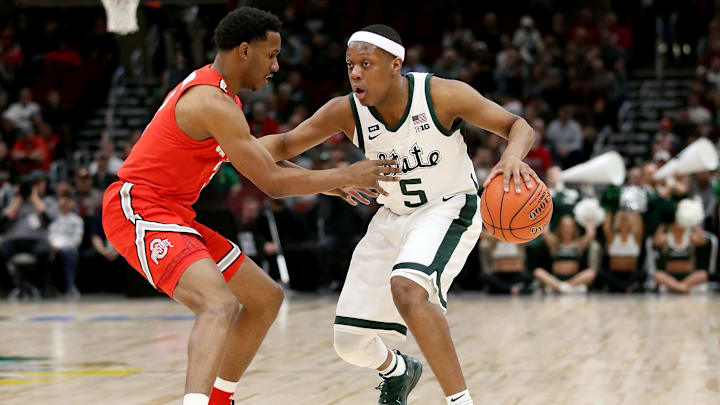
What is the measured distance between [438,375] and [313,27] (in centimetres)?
1522

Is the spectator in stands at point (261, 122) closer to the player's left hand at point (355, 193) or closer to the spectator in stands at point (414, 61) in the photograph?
the spectator in stands at point (414, 61)

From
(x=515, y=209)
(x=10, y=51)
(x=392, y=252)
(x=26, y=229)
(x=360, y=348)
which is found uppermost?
(x=10, y=51)

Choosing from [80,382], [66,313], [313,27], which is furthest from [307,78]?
[80,382]

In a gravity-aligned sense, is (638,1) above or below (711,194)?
above

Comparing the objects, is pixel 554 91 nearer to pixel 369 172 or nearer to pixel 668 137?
pixel 668 137

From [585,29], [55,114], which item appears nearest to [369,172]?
[585,29]

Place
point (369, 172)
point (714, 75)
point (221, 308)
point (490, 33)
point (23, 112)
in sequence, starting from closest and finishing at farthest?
point (221, 308), point (369, 172), point (714, 75), point (23, 112), point (490, 33)

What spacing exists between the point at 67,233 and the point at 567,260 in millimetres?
6517

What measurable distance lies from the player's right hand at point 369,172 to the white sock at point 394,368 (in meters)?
1.15

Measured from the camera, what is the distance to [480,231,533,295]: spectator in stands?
13.4m

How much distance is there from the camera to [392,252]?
4.92m

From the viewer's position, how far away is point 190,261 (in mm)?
4293

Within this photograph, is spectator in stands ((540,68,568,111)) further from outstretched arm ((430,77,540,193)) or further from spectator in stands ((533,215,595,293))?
outstretched arm ((430,77,540,193))

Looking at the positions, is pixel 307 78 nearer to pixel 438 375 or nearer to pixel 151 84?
pixel 151 84
